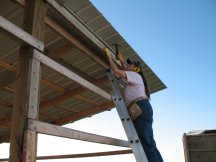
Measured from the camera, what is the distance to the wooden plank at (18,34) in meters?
2.65

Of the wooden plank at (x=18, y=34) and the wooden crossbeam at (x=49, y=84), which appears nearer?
the wooden plank at (x=18, y=34)

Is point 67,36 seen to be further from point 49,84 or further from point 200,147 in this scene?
point 200,147

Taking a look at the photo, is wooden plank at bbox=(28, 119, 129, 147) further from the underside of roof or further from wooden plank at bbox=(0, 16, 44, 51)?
wooden plank at bbox=(0, 16, 44, 51)

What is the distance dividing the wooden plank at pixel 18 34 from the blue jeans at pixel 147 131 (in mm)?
1787

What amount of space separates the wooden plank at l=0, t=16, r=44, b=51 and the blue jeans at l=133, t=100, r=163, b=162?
5.86ft

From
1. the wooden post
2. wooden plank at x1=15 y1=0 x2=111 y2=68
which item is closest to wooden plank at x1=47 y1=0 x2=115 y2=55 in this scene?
wooden plank at x1=15 y1=0 x2=111 y2=68

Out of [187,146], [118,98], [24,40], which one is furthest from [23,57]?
[187,146]

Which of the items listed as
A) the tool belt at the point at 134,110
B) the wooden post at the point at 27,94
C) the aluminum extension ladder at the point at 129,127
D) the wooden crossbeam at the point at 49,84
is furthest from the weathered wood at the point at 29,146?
the wooden crossbeam at the point at 49,84

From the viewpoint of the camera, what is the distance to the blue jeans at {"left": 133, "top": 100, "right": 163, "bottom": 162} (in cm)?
367

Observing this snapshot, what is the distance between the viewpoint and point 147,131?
3773 mm

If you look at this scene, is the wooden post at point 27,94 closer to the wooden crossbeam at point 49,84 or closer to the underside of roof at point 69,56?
the underside of roof at point 69,56

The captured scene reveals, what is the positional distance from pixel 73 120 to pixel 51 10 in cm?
502

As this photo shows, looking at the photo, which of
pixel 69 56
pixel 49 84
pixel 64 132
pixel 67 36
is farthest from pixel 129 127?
pixel 49 84

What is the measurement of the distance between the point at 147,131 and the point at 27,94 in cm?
187
